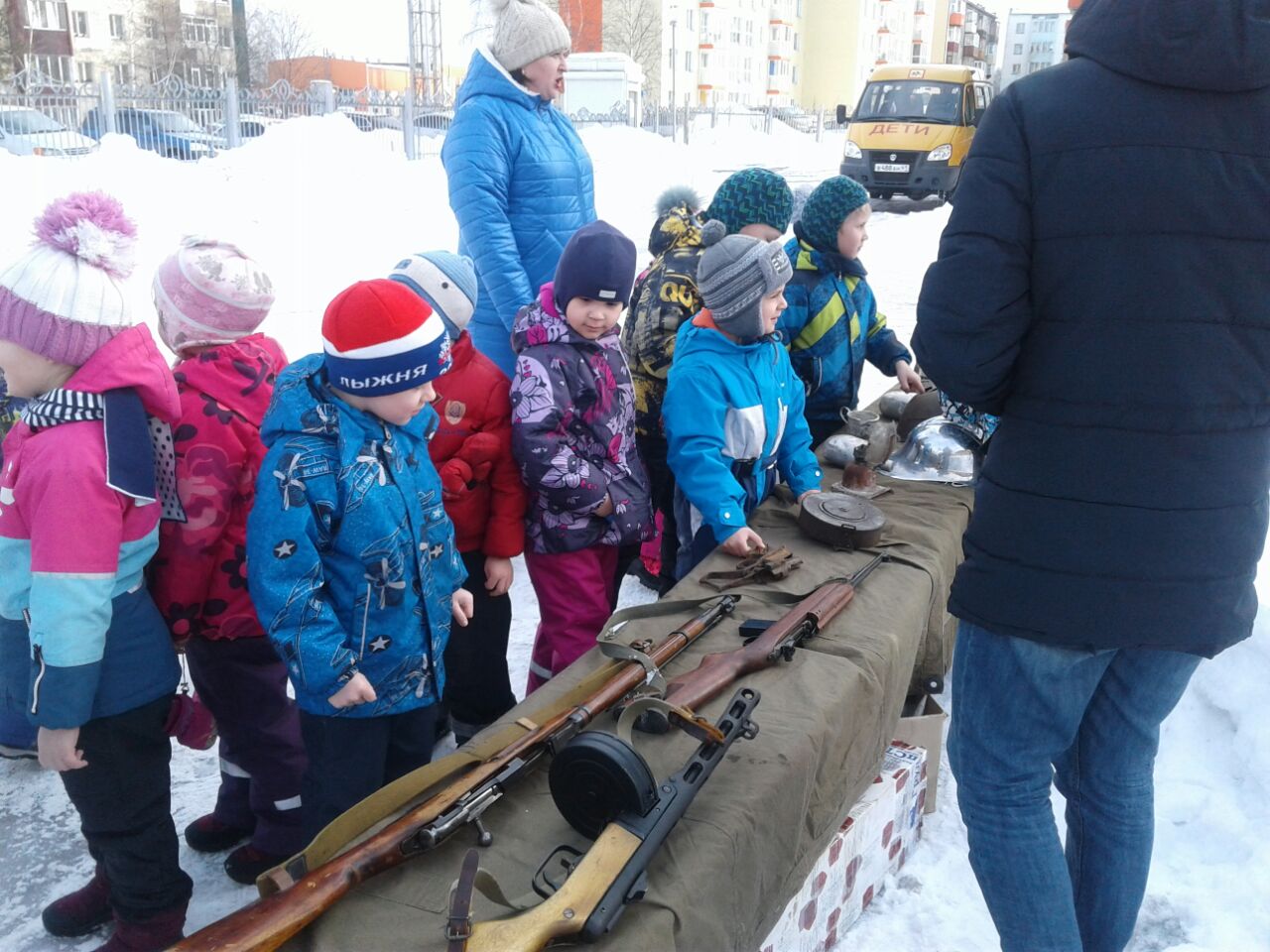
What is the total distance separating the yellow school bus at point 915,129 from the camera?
57.0ft

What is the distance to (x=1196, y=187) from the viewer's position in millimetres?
1461

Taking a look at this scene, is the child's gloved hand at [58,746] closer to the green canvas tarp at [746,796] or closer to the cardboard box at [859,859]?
the green canvas tarp at [746,796]

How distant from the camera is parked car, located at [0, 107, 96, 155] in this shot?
41.8 feet

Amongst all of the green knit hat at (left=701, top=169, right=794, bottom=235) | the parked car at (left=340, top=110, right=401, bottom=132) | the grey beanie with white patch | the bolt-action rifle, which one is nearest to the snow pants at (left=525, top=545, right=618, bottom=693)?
the bolt-action rifle

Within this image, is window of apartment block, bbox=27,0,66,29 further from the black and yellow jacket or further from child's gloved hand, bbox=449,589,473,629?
child's gloved hand, bbox=449,589,473,629

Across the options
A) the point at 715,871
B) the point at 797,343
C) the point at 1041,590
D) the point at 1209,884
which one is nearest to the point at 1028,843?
the point at 1041,590

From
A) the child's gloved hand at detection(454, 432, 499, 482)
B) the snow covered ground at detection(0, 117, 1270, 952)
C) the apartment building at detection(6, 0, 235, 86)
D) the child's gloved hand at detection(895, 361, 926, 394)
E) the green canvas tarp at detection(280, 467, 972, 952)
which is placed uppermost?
the apartment building at detection(6, 0, 235, 86)

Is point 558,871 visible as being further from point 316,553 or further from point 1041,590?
point 1041,590

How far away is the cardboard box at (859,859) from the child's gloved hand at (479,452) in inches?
48.7

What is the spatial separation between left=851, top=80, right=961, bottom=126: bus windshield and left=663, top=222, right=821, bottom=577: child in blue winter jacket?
16541 mm

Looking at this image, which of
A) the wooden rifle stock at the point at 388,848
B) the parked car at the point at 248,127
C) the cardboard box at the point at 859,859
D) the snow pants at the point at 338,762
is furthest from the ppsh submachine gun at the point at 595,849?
the parked car at the point at 248,127

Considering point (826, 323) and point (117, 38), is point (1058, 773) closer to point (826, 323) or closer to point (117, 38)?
point (826, 323)

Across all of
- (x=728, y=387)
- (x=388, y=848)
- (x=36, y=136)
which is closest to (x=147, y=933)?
(x=388, y=848)

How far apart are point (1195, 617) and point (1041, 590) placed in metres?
0.24
